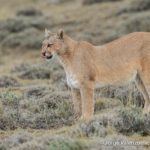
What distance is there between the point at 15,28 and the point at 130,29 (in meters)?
6.26

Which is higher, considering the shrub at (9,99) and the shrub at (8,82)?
the shrub at (8,82)

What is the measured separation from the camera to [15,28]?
31.5 metres

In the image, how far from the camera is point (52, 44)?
11.1 metres

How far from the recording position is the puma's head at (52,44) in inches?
434

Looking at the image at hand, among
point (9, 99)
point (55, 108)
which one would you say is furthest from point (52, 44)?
point (9, 99)

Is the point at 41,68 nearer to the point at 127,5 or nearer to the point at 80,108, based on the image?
the point at 80,108

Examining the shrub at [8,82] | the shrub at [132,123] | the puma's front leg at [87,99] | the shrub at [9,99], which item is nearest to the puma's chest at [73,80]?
the puma's front leg at [87,99]

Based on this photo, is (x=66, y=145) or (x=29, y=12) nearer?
(x=66, y=145)

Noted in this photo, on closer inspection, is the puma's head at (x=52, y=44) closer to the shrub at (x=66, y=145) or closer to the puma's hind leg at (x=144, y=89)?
the puma's hind leg at (x=144, y=89)

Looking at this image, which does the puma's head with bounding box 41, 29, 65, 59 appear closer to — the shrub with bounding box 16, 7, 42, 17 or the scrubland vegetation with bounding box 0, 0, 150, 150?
the scrubland vegetation with bounding box 0, 0, 150, 150

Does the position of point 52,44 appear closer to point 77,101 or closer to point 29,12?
point 77,101

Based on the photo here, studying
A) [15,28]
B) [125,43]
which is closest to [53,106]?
[125,43]

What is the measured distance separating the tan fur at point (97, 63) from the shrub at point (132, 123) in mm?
886

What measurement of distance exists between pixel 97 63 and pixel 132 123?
1.59 meters
